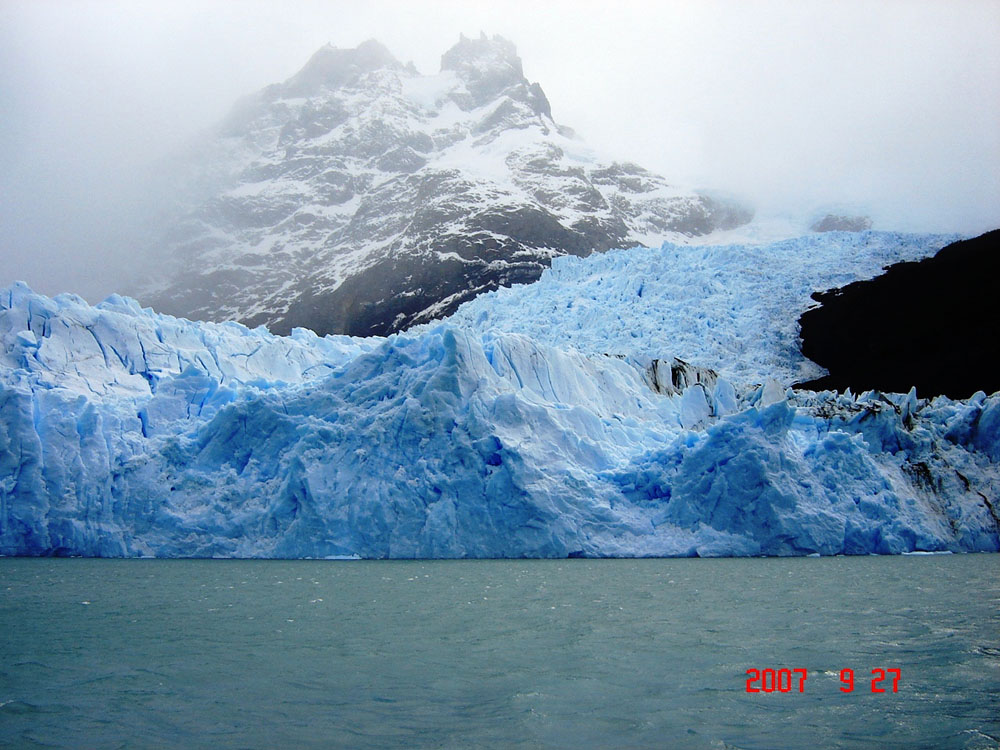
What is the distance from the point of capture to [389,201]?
266 ft

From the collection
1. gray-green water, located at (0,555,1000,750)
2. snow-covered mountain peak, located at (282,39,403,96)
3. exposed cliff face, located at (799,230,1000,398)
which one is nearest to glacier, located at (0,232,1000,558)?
gray-green water, located at (0,555,1000,750)

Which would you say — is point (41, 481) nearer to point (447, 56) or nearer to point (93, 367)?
point (93, 367)

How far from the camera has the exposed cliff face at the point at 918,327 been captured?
29.5 m

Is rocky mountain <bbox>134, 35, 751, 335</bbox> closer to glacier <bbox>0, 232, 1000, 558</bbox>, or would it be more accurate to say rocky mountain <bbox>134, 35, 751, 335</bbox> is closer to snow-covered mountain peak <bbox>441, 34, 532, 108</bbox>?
snow-covered mountain peak <bbox>441, 34, 532, 108</bbox>

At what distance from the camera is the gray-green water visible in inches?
209

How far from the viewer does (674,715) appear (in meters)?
5.60

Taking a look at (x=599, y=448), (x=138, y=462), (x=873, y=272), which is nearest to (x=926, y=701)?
(x=599, y=448)

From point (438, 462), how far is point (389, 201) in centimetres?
6706

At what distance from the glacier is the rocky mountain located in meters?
36.4

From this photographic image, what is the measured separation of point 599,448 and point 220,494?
26.5ft

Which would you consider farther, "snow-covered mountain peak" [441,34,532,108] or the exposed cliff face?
"snow-covered mountain peak" [441,34,532,108]

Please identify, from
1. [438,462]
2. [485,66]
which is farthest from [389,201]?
[438,462]

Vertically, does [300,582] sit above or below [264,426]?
below
